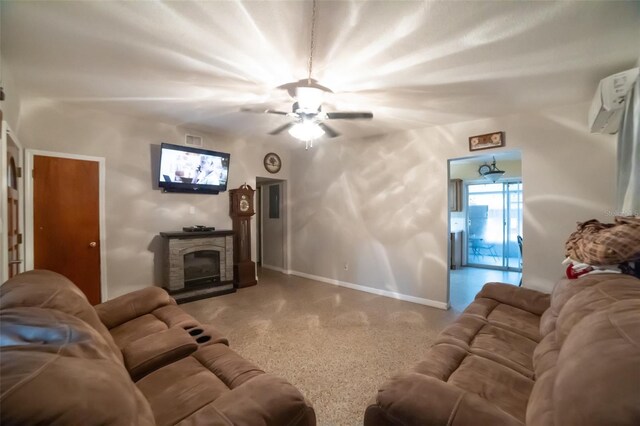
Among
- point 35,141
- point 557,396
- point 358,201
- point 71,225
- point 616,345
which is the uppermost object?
point 35,141

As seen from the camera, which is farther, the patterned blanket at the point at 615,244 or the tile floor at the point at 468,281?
the tile floor at the point at 468,281

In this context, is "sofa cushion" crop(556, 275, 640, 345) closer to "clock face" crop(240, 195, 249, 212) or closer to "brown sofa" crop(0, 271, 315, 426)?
"brown sofa" crop(0, 271, 315, 426)

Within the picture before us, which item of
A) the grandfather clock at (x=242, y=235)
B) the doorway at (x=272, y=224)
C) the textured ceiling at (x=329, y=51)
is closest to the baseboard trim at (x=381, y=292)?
the doorway at (x=272, y=224)

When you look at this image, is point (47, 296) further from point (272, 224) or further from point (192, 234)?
point (272, 224)

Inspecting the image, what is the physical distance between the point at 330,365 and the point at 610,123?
331 cm

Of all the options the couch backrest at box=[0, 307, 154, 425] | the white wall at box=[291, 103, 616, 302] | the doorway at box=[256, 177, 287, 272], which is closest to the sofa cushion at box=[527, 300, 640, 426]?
the couch backrest at box=[0, 307, 154, 425]

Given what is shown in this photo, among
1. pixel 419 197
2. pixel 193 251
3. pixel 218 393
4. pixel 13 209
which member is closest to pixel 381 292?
pixel 419 197

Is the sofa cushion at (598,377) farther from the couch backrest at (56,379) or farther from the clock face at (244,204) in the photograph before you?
the clock face at (244,204)

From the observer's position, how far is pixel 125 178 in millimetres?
3598

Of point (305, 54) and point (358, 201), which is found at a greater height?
point (305, 54)

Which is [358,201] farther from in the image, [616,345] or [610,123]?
[616,345]

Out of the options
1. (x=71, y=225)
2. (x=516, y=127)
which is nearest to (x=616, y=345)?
(x=516, y=127)

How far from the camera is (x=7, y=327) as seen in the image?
0.81 m

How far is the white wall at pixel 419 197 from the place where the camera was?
2.86m
